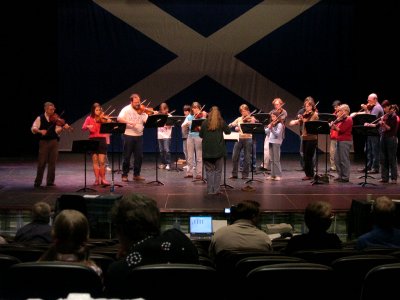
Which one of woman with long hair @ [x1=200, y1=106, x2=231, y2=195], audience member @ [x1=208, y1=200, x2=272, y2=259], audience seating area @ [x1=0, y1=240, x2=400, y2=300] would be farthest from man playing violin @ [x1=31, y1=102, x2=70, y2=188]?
audience seating area @ [x1=0, y1=240, x2=400, y2=300]

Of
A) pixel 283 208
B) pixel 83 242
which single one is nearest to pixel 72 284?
pixel 83 242

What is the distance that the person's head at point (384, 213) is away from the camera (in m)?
5.16

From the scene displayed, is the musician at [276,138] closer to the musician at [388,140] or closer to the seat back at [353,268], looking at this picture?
the musician at [388,140]

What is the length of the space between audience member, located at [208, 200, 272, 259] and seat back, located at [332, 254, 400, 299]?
143cm

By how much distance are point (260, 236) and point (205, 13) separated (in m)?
14.2

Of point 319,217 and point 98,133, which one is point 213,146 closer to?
point 98,133

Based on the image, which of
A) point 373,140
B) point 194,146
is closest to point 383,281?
point 194,146

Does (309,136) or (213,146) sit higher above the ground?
(309,136)

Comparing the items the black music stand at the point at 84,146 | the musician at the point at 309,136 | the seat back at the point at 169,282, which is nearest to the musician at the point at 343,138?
the musician at the point at 309,136

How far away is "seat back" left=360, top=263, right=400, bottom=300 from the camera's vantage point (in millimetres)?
3404

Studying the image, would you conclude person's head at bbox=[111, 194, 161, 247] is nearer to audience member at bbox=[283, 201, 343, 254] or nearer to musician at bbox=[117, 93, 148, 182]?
audience member at bbox=[283, 201, 343, 254]

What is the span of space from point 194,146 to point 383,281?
33.5 ft

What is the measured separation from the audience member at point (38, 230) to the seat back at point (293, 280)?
9.54 ft

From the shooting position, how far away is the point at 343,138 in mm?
12703
